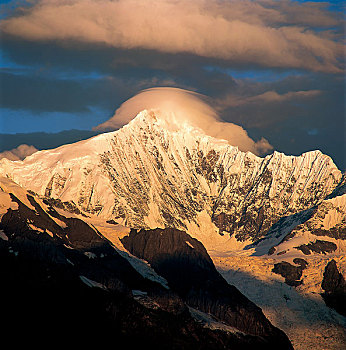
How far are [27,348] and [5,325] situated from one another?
31.3ft

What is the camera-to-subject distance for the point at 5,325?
200m

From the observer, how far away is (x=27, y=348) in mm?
193750
